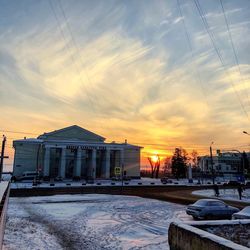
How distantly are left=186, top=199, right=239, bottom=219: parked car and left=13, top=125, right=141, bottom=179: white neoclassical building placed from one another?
60154 millimetres

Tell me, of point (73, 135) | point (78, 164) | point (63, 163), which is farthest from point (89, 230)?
point (73, 135)

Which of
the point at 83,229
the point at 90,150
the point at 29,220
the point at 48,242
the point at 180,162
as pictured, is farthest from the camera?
the point at 180,162

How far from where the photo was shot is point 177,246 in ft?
30.8

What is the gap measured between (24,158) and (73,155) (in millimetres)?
13568

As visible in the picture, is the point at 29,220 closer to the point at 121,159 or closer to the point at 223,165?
the point at 121,159

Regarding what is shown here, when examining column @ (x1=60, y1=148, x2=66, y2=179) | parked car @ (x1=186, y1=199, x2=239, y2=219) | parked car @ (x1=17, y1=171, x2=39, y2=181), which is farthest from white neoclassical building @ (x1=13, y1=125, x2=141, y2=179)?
parked car @ (x1=186, y1=199, x2=239, y2=219)

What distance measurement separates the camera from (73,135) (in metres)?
90.3

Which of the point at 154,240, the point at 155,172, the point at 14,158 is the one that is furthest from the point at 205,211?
the point at 155,172

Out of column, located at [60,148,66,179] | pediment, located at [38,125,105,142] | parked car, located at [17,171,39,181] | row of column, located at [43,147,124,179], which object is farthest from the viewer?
pediment, located at [38,125,105,142]

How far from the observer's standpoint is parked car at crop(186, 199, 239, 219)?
21.5 meters

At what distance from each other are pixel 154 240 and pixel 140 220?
6064 mm

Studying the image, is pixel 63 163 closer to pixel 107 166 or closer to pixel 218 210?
pixel 107 166

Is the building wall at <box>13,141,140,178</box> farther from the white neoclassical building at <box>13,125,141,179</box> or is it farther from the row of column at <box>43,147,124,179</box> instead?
the row of column at <box>43,147,124,179</box>

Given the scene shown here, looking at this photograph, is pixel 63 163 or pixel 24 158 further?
pixel 63 163
